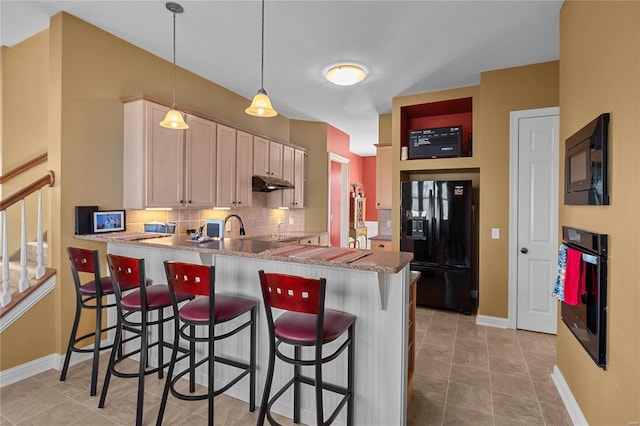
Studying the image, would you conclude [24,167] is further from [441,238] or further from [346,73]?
[441,238]

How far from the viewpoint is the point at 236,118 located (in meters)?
4.57

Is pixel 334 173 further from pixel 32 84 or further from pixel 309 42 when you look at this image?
pixel 32 84

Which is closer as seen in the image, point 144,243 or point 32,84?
point 144,243

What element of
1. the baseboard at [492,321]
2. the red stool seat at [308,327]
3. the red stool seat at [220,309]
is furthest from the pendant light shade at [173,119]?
the baseboard at [492,321]

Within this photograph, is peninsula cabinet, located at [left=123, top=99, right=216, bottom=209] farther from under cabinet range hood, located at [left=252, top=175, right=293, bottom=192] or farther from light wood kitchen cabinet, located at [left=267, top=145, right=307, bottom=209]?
light wood kitchen cabinet, located at [left=267, top=145, right=307, bottom=209]

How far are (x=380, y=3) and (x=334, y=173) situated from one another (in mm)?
4670

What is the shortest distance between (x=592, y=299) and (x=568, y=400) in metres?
0.88

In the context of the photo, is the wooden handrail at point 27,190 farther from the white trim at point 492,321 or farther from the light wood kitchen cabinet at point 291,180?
the white trim at point 492,321

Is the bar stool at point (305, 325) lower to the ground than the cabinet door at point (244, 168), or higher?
lower

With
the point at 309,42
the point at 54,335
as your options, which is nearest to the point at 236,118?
the point at 309,42

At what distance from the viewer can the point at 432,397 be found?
230cm

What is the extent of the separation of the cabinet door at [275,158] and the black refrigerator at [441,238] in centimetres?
194

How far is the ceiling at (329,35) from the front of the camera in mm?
2607

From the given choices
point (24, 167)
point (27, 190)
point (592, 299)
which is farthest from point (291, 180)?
point (592, 299)
